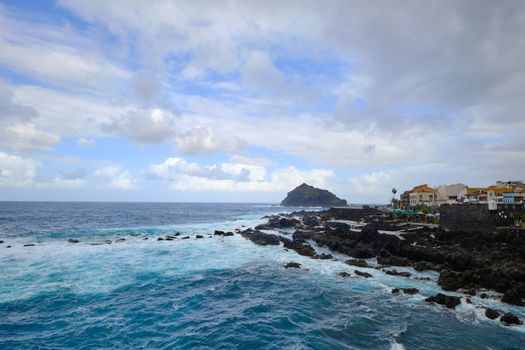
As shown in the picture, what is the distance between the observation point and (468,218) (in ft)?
183

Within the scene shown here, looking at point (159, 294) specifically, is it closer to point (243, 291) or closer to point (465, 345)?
point (243, 291)

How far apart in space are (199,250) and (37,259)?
2049 cm

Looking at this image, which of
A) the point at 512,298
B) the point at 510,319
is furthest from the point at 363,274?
the point at 510,319

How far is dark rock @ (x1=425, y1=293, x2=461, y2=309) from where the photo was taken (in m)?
23.7

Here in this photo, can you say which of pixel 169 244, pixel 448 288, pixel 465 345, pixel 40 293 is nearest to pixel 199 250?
pixel 169 244

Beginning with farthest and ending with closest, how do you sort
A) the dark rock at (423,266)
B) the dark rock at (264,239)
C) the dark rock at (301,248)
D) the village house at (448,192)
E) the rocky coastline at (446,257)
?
the village house at (448,192) < the dark rock at (264,239) < the dark rock at (301,248) < the dark rock at (423,266) < the rocky coastline at (446,257)

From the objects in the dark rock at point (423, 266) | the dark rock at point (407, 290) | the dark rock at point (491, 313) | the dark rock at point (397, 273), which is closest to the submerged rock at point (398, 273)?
the dark rock at point (397, 273)

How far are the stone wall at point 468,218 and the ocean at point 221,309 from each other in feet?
91.1

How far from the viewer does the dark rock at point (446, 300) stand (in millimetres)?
23719

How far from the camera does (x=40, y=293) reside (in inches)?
1016

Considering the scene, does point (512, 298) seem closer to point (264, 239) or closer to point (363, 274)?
point (363, 274)

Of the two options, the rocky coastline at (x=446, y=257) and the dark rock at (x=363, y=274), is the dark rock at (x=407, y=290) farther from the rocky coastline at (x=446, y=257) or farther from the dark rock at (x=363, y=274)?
the dark rock at (x=363, y=274)

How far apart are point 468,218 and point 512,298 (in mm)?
35194

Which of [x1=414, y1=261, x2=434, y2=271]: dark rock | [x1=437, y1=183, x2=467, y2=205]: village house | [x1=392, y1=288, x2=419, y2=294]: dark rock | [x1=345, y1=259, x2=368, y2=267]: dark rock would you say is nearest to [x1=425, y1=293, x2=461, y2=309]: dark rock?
[x1=392, y1=288, x2=419, y2=294]: dark rock
